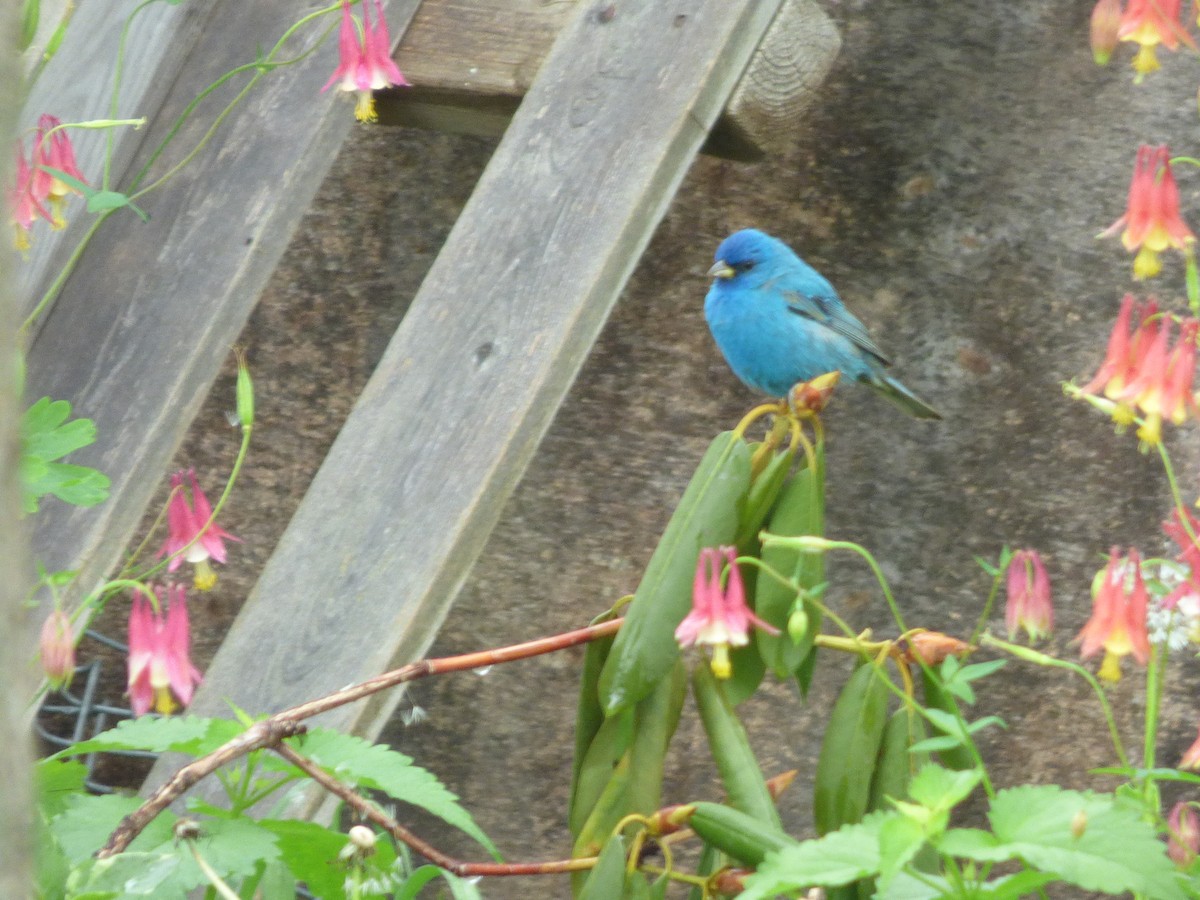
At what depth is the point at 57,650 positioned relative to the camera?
59.7 inches

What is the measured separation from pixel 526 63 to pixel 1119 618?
1000 mm

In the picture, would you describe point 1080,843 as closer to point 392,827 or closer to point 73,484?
point 392,827

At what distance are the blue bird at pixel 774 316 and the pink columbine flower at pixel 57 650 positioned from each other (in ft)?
4.06

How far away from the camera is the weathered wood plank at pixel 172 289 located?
174 cm

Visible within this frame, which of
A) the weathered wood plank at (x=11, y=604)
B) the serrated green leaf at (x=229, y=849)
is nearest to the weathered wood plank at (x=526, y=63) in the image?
the serrated green leaf at (x=229, y=849)

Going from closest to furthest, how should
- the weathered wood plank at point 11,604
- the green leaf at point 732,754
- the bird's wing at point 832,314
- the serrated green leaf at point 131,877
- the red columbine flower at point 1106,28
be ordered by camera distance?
the weathered wood plank at point 11,604
the serrated green leaf at point 131,877
the green leaf at point 732,754
the red columbine flower at point 1106,28
the bird's wing at point 832,314

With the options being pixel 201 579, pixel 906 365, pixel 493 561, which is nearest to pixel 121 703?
pixel 493 561

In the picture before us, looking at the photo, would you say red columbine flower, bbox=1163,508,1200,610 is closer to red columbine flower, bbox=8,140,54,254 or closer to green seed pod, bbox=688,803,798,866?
green seed pod, bbox=688,803,798,866

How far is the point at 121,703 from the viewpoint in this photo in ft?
8.27

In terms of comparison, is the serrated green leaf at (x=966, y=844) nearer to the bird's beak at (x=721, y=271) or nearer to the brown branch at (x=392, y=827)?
the brown branch at (x=392, y=827)

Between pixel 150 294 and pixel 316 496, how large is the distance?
0.44 meters

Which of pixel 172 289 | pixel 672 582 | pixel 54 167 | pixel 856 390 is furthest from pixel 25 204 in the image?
pixel 856 390

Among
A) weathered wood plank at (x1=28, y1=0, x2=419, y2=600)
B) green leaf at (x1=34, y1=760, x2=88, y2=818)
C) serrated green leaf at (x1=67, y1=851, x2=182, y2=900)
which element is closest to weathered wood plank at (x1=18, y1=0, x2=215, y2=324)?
weathered wood plank at (x1=28, y1=0, x2=419, y2=600)

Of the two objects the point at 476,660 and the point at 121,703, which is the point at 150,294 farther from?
the point at 121,703
